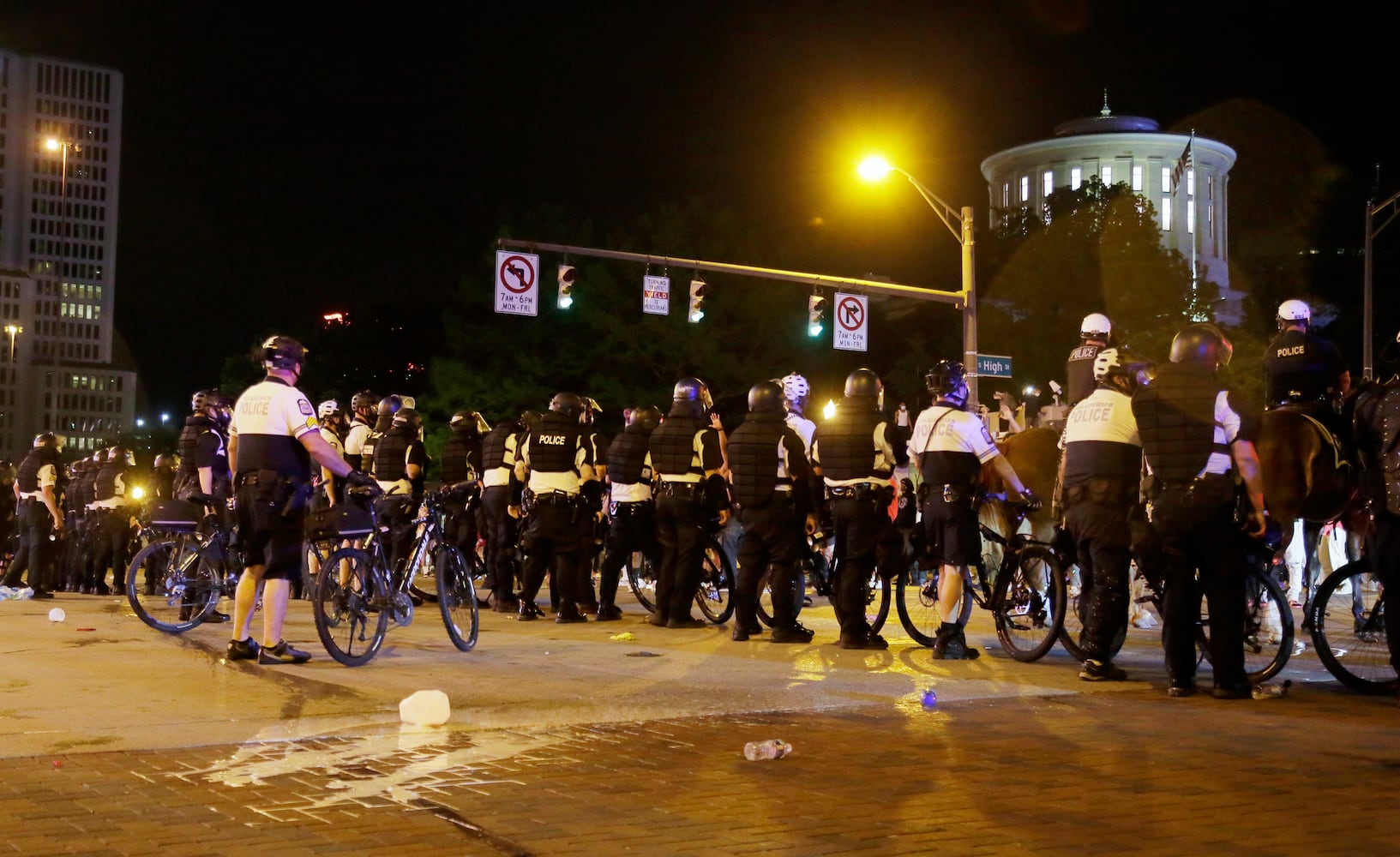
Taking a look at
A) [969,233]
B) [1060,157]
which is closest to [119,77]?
[1060,157]

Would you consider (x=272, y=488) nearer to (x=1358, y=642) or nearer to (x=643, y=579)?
(x=643, y=579)

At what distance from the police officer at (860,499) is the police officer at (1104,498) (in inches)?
79.5

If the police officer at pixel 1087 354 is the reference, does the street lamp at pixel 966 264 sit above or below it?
above

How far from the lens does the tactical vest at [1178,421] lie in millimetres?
8805

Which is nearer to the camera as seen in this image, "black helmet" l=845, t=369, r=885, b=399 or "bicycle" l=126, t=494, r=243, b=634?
"black helmet" l=845, t=369, r=885, b=399

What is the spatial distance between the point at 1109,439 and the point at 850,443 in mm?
2475

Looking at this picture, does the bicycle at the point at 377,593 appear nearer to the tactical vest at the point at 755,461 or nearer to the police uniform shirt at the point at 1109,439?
the tactical vest at the point at 755,461

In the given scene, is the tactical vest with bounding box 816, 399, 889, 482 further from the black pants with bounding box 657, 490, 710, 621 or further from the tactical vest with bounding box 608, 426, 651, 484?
the tactical vest with bounding box 608, 426, 651, 484

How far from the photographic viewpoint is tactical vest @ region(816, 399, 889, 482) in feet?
37.4

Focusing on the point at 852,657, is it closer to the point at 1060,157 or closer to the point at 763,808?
the point at 763,808

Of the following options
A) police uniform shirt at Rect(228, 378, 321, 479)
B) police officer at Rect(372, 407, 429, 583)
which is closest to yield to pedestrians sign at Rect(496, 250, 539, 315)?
police officer at Rect(372, 407, 429, 583)

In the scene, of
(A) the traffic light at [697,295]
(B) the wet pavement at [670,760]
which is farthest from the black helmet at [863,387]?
(A) the traffic light at [697,295]

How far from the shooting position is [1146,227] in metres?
54.2

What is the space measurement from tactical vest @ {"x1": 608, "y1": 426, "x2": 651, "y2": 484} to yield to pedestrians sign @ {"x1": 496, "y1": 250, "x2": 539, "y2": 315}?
1546 centimetres
